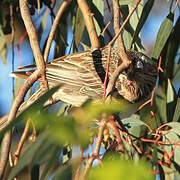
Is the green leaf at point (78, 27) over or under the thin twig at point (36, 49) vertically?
under

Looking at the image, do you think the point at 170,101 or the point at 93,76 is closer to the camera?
the point at 170,101

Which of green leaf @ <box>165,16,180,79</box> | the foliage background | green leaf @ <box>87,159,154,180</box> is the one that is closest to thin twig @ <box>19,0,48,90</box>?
the foliage background

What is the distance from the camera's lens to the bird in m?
3.41

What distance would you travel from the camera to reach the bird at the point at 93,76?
134 inches

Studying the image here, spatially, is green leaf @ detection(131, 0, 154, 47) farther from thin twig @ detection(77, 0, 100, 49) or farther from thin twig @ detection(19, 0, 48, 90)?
thin twig @ detection(19, 0, 48, 90)

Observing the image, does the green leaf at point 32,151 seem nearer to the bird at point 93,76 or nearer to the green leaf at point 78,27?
the bird at point 93,76

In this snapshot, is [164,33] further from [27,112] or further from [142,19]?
[27,112]

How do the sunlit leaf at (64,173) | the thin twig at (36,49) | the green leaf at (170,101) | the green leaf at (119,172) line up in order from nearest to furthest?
the green leaf at (119,172) < the sunlit leaf at (64,173) < the thin twig at (36,49) < the green leaf at (170,101)

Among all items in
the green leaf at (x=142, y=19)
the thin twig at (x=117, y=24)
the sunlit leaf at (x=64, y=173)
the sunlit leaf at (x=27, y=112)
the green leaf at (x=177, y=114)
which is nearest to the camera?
the sunlit leaf at (x=27, y=112)

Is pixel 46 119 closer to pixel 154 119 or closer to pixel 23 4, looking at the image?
pixel 23 4

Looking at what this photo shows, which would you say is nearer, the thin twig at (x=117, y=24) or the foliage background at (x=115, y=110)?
the foliage background at (x=115, y=110)

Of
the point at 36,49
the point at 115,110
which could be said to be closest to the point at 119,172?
the point at 115,110

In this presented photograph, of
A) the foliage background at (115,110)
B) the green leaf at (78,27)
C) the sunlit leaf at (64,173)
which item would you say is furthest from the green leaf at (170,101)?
the sunlit leaf at (64,173)

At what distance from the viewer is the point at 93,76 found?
11.6 feet
